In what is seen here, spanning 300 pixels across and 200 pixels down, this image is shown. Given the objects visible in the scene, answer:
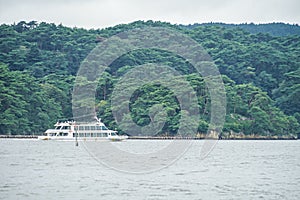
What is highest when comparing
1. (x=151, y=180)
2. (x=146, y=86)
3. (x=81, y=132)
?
(x=146, y=86)

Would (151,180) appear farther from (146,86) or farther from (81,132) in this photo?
(146,86)

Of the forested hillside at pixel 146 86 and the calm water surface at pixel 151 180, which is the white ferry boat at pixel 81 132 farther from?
the calm water surface at pixel 151 180

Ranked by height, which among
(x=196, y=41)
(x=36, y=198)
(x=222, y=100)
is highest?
(x=196, y=41)

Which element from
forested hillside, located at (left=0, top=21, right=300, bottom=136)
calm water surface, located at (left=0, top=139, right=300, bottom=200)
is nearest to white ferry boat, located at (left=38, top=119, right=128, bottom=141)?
forested hillside, located at (left=0, top=21, right=300, bottom=136)

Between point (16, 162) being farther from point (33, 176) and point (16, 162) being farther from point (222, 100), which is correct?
point (222, 100)

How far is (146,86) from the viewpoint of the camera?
359ft

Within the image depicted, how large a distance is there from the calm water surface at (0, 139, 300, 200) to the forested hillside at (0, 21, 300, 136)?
155 feet

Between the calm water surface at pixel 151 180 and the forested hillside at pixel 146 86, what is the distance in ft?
155

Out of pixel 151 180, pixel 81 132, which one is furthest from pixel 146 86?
pixel 151 180

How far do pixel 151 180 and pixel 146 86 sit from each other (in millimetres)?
70144

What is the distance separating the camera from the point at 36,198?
31906 mm

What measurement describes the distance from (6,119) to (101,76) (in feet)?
91.2

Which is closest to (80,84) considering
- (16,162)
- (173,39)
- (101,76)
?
(101,76)

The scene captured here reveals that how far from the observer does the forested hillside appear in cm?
10294
